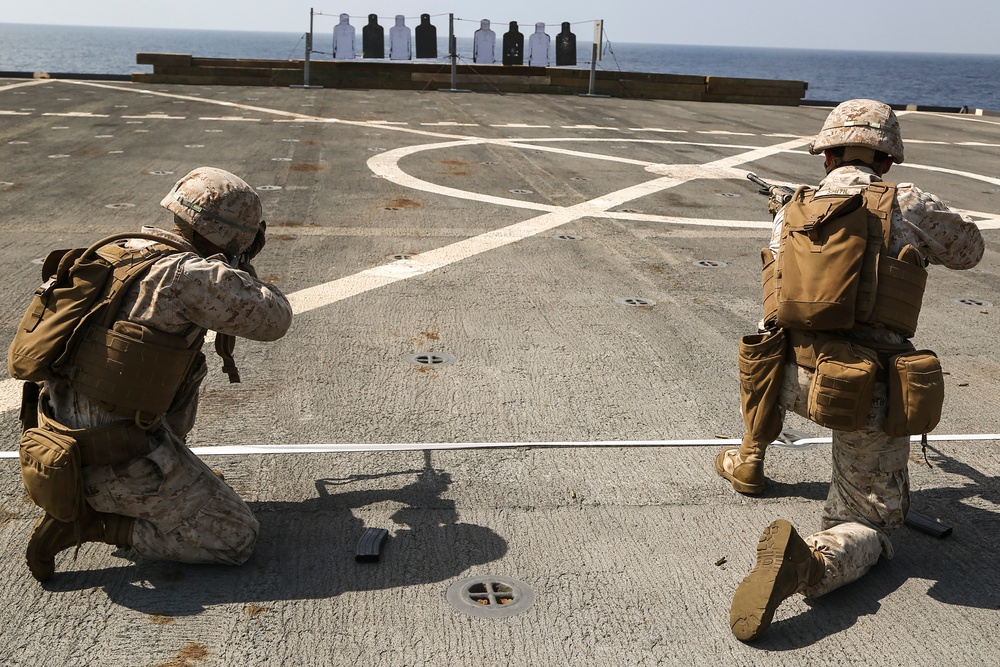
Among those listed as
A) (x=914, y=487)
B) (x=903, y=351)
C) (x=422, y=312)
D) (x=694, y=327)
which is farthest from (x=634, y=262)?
(x=903, y=351)

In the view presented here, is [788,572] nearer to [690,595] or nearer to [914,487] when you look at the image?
[690,595]

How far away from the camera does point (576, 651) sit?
3.20m

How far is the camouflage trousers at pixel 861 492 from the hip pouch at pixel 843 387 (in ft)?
0.40

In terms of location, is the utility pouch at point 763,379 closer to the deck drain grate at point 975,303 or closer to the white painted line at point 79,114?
the deck drain grate at point 975,303

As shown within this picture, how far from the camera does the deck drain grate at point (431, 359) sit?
587cm

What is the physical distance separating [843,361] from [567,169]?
387 inches

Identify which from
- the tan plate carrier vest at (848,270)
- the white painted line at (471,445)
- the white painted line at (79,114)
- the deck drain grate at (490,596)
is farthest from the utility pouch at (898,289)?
the white painted line at (79,114)

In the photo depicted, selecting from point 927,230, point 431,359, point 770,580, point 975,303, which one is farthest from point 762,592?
point 975,303

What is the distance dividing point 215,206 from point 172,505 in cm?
118

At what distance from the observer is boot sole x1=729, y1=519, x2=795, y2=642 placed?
3230 mm

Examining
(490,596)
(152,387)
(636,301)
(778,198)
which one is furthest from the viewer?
(636,301)

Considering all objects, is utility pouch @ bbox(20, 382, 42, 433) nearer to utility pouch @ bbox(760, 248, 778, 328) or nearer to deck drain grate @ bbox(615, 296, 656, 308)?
utility pouch @ bbox(760, 248, 778, 328)

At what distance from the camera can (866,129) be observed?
3812mm

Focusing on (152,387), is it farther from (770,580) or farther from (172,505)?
(770,580)
